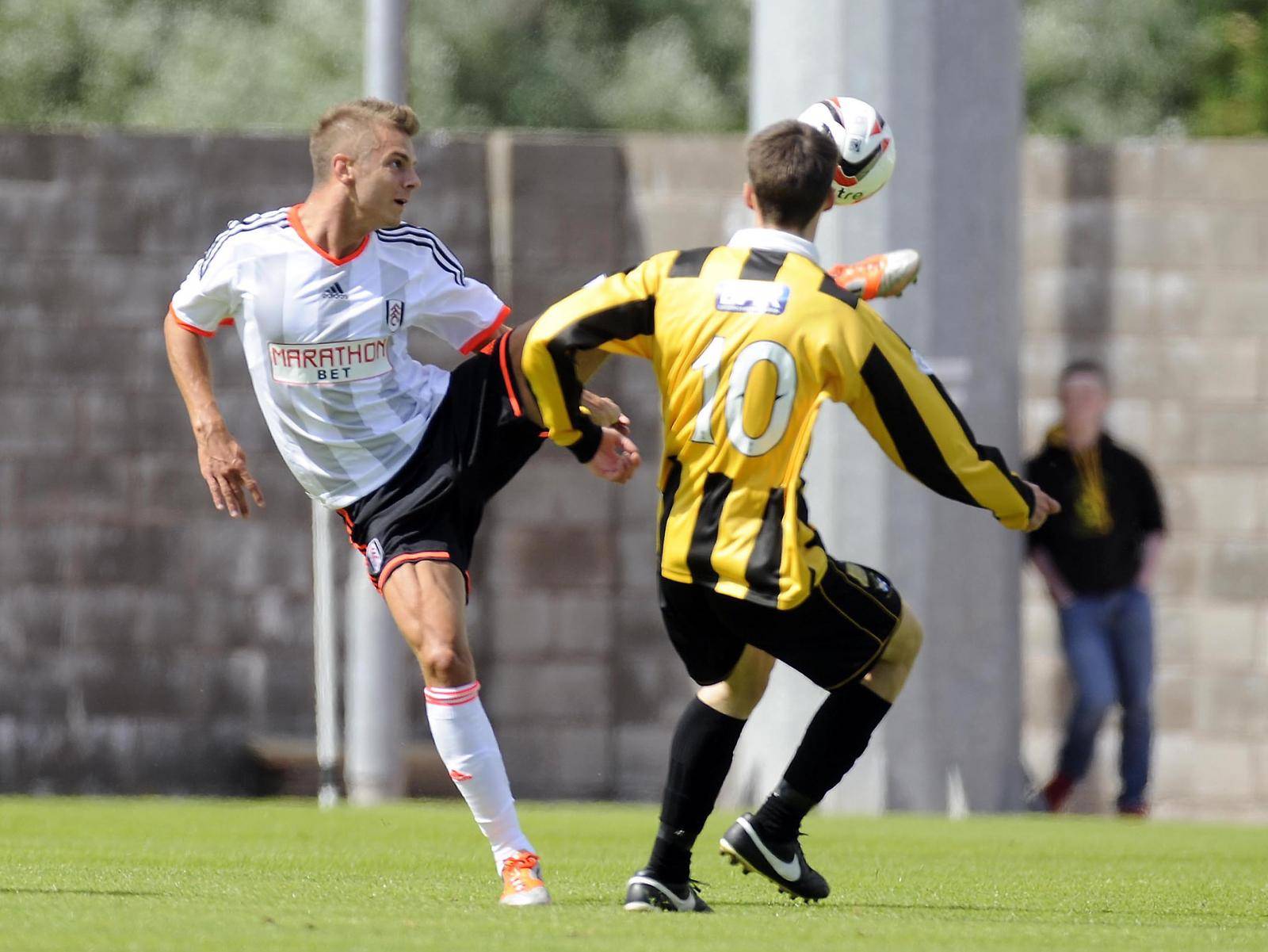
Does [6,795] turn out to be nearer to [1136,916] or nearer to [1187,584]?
[1187,584]

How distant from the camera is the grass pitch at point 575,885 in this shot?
14.7 feet

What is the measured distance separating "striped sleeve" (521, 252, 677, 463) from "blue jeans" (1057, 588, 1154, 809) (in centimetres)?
590

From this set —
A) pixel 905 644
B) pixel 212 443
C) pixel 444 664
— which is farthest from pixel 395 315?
pixel 905 644

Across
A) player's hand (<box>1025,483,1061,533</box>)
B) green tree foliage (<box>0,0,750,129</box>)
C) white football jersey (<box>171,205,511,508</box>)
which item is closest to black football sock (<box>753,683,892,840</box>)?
player's hand (<box>1025,483,1061,533</box>)

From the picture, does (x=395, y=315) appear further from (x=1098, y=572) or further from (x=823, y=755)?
(x=1098, y=572)

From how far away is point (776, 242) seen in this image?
4.95 meters

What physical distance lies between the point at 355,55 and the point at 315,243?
1343 centimetres

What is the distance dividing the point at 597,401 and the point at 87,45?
51.7 ft

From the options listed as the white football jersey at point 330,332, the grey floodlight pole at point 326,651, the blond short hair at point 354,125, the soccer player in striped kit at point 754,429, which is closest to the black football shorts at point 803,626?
the soccer player in striped kit at point 754,429

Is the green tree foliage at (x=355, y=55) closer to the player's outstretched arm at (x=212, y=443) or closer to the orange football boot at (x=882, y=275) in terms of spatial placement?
the player's outstretched arm at (x=212, y=443)

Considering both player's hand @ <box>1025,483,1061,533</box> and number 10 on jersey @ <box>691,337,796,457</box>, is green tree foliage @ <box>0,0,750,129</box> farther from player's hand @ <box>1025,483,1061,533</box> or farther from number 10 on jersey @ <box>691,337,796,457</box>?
player's hand @ <box>1025,483,1061,533</box>

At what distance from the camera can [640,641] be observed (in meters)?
11.3

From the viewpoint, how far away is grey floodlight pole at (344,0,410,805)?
10.4 metres

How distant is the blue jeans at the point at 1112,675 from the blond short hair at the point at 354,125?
5.75 meters
